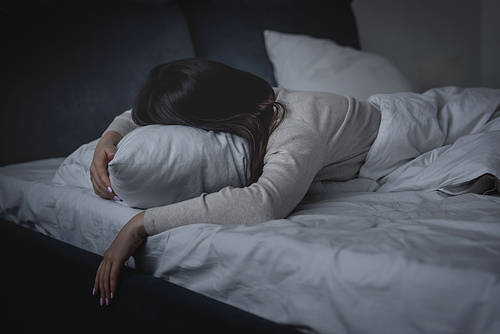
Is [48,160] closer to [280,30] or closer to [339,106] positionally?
[339,106]

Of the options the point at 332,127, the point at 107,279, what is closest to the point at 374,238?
the point at 332,127

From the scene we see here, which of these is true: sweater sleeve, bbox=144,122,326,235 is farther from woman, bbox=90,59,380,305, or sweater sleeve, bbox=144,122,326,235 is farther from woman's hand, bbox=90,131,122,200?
woman's hand, bbox=90,131,122,200

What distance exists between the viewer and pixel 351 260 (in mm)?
582

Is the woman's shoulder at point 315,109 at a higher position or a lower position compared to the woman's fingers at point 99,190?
higher

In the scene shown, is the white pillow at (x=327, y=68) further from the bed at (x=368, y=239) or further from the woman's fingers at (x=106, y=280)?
the woman's fingers at (x=106, y=280)

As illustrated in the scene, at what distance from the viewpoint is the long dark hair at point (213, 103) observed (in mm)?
912

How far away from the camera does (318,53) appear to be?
5.82ft

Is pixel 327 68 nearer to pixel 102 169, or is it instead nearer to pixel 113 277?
pixel 102 169

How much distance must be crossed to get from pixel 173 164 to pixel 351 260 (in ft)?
1.36

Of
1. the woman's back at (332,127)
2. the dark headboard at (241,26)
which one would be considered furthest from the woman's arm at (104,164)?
the dark headboard at (241,26)

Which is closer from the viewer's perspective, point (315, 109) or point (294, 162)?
point (294, 162)

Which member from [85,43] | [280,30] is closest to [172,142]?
[85,43]

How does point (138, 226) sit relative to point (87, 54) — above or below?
below

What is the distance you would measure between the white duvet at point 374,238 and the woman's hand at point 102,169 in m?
0.03
